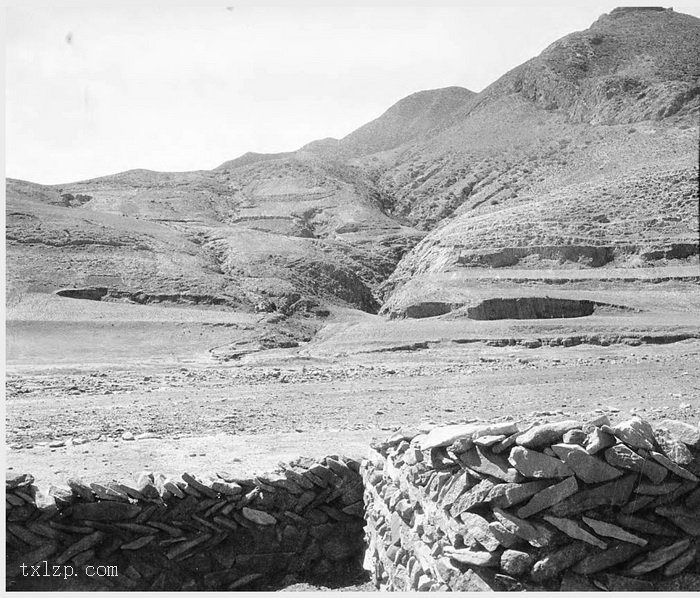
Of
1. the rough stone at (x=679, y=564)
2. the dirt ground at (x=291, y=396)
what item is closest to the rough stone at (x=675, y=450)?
the rough stone at (x=679, y=564)

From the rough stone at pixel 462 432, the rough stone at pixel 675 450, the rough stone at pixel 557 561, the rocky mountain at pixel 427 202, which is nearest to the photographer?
the rough stone at pixel 557 561

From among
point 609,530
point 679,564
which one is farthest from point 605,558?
point 679,564

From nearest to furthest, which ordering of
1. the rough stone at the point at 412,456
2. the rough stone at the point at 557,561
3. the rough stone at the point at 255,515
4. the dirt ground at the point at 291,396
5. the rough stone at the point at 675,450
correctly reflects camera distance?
the rough stone at the point at 557,561, the rough stone at the point at 675,450, the rough stone at the point at 412,456, the rough stone at the point at 255,515, the dirt ground at the point at 291,396

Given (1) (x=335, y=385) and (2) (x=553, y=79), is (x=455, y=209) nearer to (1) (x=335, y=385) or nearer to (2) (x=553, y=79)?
(2) (x=553, y=79)

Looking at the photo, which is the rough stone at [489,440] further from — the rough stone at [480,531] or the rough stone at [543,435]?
the rough stone at [480,531]

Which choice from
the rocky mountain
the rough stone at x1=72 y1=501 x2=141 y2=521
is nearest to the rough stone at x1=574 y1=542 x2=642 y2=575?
the rough stone at x1=72 y1=501 x2=141 y2=521

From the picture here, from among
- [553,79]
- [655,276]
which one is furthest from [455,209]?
[655,276]
